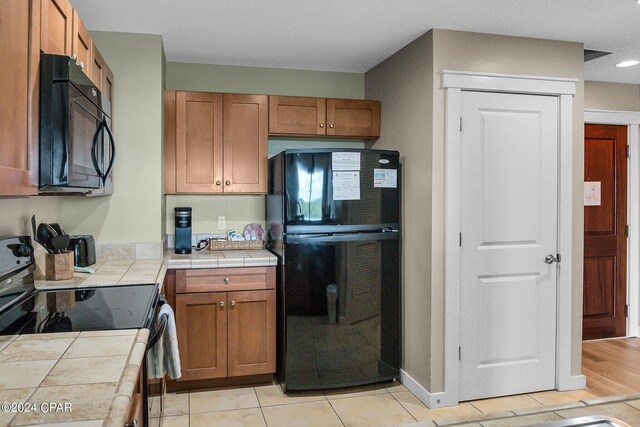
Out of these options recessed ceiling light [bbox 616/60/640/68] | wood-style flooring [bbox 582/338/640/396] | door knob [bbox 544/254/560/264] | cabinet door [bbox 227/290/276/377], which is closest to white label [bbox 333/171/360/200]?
cabinet door [bbox 227/290/276/377]

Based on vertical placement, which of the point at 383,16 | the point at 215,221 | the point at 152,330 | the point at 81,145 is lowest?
the point at 152,330

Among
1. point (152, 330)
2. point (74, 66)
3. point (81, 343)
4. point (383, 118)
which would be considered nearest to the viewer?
point (81, 343)

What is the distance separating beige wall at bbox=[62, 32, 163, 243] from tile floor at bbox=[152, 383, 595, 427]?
110cm

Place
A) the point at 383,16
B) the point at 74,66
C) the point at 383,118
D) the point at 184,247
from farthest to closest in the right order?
1. the point at 383,118
2. the point at 184,247
3. the point at 383,16
4. the point at 74,66

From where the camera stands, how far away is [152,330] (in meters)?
1.75

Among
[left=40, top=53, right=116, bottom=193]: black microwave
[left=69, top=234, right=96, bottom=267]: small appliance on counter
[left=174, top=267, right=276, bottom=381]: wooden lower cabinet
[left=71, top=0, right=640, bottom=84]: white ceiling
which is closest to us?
[left=40, top=53, right=116, bottom=193]: black microwave

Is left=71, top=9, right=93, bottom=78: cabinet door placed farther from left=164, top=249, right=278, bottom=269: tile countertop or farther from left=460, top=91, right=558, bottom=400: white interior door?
left=460, top=91, right=558, bottom=400: white interior door

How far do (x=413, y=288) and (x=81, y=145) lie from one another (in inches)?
86.0

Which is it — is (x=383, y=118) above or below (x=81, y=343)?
above

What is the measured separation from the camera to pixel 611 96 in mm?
4379

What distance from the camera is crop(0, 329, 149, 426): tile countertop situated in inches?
35.7

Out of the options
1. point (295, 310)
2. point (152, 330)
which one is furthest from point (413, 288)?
point (152, 330)

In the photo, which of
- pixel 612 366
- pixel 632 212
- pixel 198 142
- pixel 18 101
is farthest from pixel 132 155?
pixel 632 212

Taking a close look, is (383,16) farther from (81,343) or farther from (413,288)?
(81,343)
